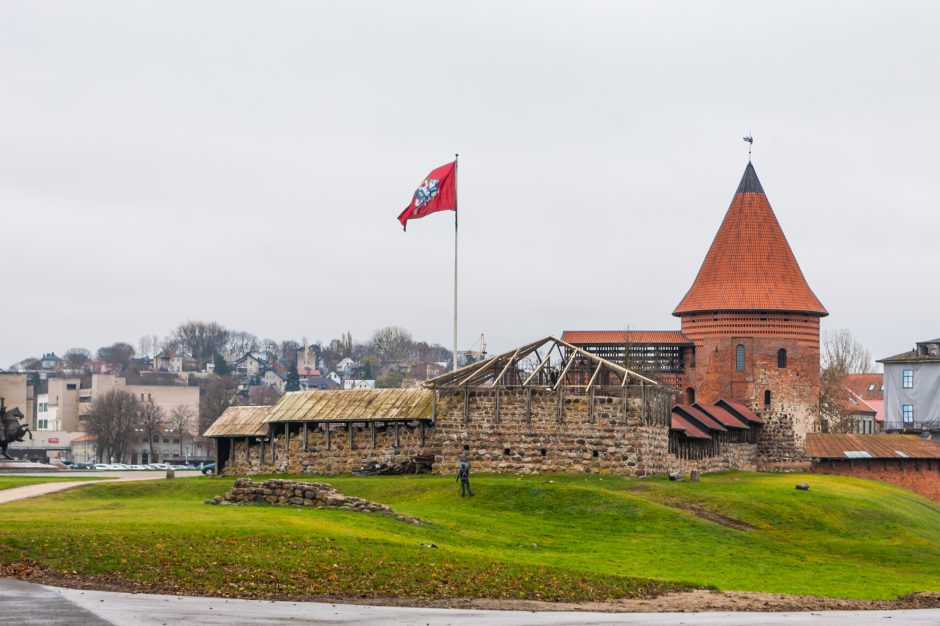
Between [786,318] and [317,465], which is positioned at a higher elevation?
[786,318]

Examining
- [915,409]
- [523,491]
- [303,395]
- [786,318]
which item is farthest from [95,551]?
[915,409]

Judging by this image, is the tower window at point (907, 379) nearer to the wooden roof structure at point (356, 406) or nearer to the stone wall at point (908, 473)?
the stone wall at point (908, 473)

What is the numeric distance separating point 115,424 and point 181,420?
534 inches

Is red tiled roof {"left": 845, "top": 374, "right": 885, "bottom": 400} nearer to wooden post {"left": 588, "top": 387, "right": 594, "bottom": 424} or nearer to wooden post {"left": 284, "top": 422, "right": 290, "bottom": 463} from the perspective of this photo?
wooden post {"left": 284, "top": 422, "right": 290, "bottom": 463}

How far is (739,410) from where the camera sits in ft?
260

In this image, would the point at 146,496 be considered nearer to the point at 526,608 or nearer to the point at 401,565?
the point at 401,565

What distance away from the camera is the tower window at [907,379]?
337ft

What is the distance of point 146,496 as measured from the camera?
5084 centimetres

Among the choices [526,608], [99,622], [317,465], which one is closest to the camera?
[99,622]

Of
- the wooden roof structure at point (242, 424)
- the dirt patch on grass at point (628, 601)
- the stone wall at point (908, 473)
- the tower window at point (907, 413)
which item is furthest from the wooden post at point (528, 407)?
the tower window at point (907, 413)

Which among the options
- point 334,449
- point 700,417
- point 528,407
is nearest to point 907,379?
point 700,417

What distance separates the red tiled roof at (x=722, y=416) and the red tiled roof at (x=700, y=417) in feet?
4.97

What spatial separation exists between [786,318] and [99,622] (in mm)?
64905

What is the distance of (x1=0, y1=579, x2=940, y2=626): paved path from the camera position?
22141 mm
